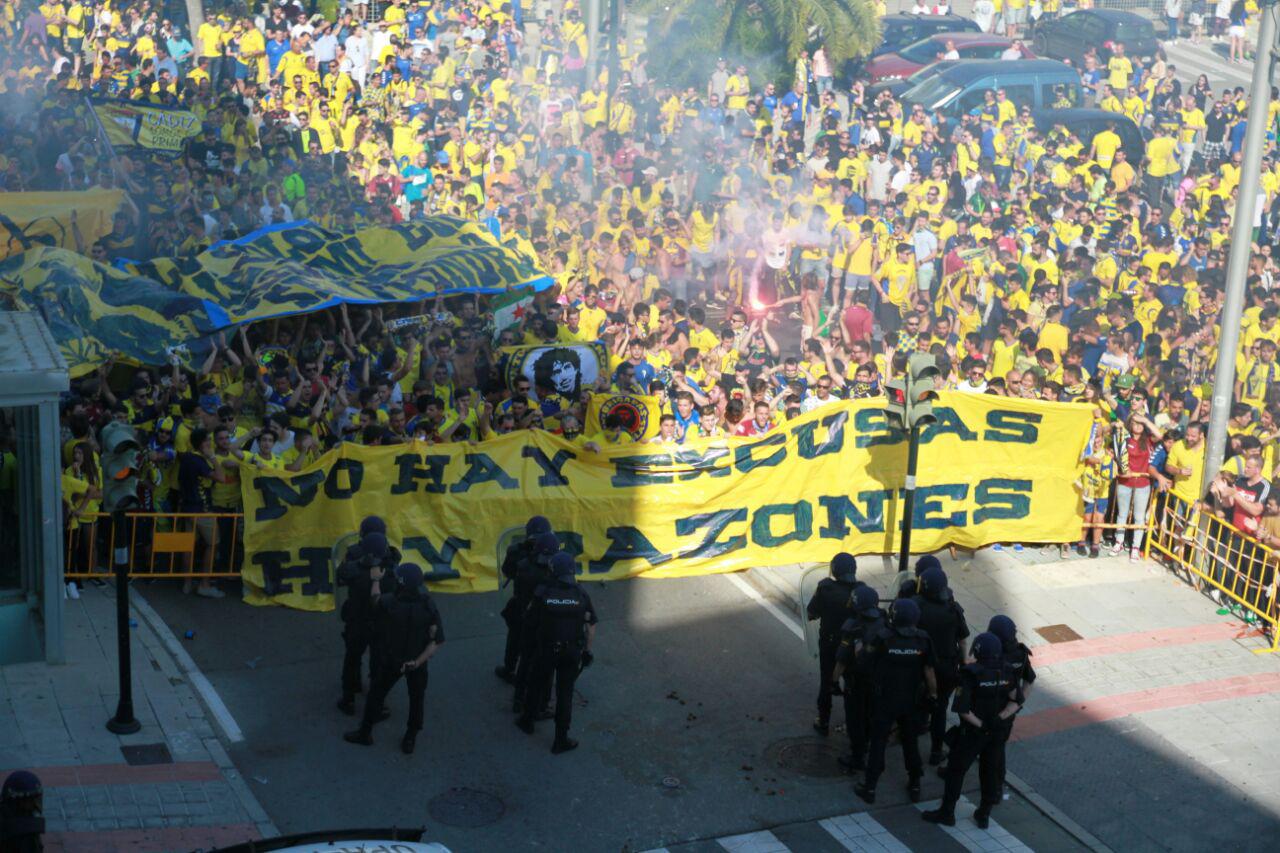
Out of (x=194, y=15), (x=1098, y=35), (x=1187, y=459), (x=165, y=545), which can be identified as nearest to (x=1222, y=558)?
(x=1187, y=459)

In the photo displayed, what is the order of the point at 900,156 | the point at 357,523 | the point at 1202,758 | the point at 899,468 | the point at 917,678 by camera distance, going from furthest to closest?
the point at 900,156
the point at 899,468
the point at 357,523
the point at 1202,758
the point at 917,678

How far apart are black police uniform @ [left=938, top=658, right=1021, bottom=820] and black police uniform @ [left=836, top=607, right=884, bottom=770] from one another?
0.66m

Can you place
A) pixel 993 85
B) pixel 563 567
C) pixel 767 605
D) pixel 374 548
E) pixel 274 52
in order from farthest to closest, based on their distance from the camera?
pixel 993 85 < pixel 274 52 < pixel 767 605 < pixel 374 548 < pixel 563 567

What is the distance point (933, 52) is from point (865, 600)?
24.8m

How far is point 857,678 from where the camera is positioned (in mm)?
11414

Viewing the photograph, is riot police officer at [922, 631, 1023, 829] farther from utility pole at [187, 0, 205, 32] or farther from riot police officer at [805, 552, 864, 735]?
utility pole at [187, 0, 205, 32]

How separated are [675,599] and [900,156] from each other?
14412mm

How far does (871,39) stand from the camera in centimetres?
3158

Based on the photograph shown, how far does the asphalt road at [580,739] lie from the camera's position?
10992 millimetres

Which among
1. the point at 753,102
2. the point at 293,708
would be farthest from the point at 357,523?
the point at 753,102

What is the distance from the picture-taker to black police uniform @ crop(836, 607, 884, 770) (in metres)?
11.2

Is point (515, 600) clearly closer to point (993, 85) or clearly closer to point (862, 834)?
point (862, 834)

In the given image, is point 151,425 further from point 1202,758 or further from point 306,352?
point 1202,758

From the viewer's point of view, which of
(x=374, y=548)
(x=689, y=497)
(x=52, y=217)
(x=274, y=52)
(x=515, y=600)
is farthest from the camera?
(x=274, y=52)
